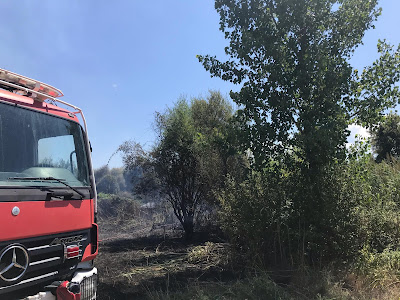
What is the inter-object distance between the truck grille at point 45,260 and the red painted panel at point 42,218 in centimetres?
8

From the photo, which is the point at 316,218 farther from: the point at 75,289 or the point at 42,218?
the point at 42,218

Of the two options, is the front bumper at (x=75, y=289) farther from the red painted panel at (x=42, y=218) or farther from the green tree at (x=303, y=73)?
the green tree at (x=303, y=73)

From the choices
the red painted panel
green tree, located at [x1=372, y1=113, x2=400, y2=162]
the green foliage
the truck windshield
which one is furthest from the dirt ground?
green tree, located at [x1=372, y1=113, x2=400, y2=162]

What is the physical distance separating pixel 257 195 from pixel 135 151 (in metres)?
7.44

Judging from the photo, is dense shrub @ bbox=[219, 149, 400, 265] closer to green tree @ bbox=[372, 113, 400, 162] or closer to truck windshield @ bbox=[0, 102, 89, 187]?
truck windshield @ bbox=[0, 102, 89, 187]

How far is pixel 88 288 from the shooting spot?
3785 millimetres

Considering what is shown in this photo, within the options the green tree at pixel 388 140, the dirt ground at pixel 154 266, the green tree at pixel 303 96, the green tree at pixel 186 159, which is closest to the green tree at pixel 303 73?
the green tree at pixel 303 96

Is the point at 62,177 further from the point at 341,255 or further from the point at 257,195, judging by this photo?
the point at 341,255

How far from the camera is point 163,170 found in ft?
40.1

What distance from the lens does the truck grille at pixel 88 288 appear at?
3666 mm

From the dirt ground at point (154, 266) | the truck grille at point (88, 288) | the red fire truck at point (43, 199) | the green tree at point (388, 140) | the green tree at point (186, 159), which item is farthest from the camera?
the green tree at point (388, 140)

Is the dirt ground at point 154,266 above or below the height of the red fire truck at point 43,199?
below

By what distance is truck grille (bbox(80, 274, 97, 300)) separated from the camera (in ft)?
12.0

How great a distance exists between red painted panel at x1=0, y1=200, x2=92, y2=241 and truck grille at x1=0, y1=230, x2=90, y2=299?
8 cm
